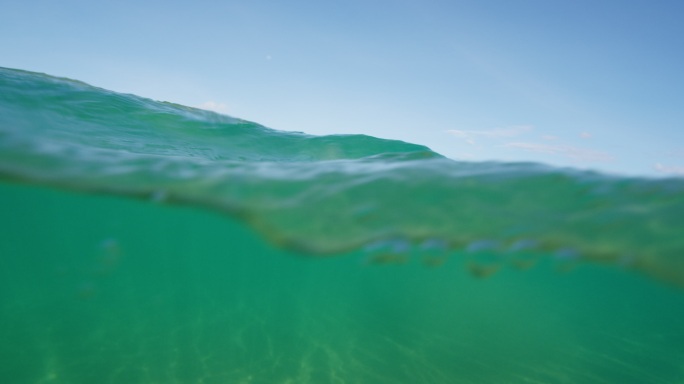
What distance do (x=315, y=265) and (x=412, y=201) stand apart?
3.07m

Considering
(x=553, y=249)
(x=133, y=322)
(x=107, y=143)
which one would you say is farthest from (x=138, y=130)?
(x=553, y=249)

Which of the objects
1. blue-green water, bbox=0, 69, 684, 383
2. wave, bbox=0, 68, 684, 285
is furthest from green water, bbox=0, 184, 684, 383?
wave, bbox=0, 68, 684, 285

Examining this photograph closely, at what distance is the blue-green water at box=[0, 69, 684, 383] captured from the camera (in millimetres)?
4785

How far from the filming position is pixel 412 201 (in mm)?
4965

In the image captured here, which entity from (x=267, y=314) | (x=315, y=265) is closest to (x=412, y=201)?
(x=315, y=265)

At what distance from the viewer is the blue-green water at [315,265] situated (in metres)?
4.79

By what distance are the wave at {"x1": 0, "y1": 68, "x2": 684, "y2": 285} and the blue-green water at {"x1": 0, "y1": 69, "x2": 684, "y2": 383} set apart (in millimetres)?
29

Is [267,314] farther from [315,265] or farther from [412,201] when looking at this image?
[412,201]

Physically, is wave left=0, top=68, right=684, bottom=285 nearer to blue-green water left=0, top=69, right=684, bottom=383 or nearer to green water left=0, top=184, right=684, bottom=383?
blue-green water left=0, top=69, right=684, bottom=383

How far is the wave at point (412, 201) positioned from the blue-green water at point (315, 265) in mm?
29

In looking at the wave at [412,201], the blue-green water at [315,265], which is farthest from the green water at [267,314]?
the wave at [412,201]

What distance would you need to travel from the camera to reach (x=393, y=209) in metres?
4.86

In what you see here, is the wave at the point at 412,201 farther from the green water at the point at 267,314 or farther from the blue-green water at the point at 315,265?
the green water at the point at 267,314

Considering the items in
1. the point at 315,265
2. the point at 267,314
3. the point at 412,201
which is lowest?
the point at 267,314
